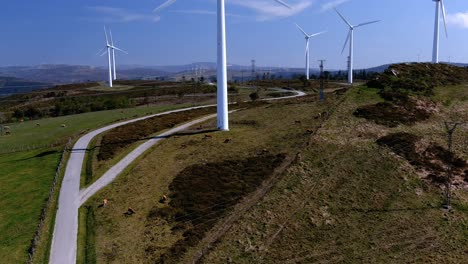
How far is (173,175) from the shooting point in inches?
1975

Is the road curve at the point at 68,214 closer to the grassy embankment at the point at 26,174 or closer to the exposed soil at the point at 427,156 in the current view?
the grassy embankment at the point at 26,174

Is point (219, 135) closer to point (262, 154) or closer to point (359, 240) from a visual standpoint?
point (262, 154)

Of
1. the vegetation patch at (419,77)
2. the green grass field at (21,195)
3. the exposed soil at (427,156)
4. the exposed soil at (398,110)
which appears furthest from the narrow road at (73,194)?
the vegetation patch at (419,77)

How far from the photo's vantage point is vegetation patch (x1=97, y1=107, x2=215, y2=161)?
201 feet

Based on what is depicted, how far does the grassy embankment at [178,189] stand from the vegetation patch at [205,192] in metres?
0.10

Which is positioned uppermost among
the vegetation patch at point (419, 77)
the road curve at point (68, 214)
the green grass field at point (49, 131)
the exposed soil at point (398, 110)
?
the vegetation patch at point (419, 77)

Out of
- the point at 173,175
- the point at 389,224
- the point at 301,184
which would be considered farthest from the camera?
the point at 173,175

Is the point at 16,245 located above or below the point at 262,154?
below

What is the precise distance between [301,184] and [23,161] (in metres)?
42.4

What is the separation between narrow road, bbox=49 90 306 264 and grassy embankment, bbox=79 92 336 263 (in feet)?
3.38

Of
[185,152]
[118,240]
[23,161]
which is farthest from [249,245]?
[23,161]

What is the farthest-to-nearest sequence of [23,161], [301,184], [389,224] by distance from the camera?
[23,161] → [301,184] → [389,224]

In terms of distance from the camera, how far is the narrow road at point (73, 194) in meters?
35.1

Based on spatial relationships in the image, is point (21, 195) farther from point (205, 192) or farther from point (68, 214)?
point (205, 192)
